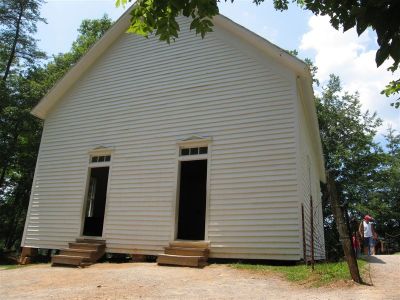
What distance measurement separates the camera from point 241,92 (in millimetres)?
10641

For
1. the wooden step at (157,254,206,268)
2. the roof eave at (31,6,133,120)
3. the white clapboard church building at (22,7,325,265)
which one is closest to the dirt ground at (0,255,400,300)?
the wooden step at (157,254,206,268)

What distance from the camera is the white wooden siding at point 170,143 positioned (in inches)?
373

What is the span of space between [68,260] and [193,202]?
4974 millimetres

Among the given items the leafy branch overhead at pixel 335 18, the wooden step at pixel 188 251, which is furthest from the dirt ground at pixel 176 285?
the leafy branch overhead at pixel 335 18

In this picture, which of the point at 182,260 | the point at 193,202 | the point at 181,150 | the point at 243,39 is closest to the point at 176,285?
the point at 182,260

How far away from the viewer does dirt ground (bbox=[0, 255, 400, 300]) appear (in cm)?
589

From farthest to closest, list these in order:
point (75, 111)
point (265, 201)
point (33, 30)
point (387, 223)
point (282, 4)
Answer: point (387, 223) < point (33, 30) < point (75, 111) < point (265, 201) < point (282, 4)

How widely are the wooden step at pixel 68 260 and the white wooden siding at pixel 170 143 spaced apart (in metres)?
1.25

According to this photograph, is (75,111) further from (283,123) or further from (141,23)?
(141,23)

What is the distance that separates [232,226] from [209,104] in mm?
3590

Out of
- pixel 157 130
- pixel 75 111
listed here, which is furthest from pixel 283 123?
pixel 75 111

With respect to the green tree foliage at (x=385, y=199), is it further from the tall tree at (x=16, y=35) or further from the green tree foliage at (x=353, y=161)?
the tall tree at (x=16, y=35)

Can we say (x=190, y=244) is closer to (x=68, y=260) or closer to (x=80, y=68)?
(x=68, y=260)

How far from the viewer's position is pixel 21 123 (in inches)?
833
